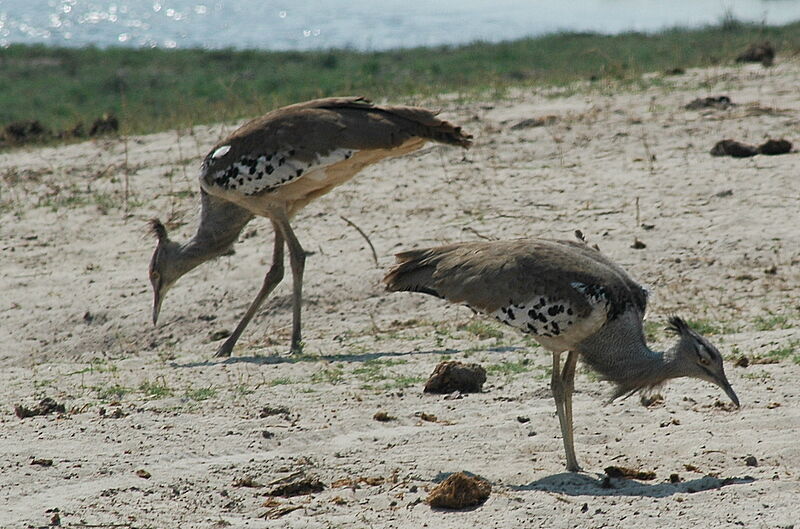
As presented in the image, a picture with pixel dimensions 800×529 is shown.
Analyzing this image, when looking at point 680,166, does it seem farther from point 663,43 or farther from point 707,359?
point 663,43

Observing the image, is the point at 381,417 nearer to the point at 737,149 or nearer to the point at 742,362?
the point at 742,362

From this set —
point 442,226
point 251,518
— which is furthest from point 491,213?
point 251,518

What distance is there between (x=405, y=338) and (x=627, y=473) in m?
2.83

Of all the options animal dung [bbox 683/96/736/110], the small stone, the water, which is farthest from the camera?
the water

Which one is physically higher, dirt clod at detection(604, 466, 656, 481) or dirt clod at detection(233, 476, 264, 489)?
dirt clod at detection(604, 466, 656, 481)

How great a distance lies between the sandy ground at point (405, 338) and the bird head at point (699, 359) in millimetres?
330

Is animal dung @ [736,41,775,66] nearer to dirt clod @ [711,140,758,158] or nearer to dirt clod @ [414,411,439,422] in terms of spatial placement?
dirt clod @ [711,140,758,158]

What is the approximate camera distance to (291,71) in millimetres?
22031

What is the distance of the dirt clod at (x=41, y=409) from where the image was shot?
19.1ft

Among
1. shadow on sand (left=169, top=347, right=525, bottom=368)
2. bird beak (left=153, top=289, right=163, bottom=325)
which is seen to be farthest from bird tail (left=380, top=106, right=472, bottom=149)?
bird beak (left=153, top=289, right=163, bottom=325)

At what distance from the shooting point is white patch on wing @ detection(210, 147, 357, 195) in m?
7.57

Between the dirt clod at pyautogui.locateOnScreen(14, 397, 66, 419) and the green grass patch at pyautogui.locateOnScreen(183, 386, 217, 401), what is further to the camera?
the green grass patch at pyautogui.locateOnScreen(183, 386, 217, 401)

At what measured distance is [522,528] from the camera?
4312 mm

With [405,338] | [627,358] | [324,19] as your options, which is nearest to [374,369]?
[405,338]
